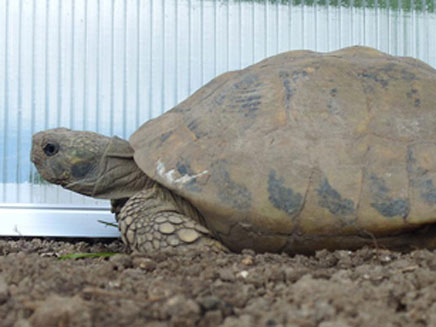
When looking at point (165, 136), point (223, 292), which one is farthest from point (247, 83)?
point (223, 292)

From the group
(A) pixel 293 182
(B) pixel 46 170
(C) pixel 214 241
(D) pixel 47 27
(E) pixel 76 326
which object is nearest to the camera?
(E) pixel 76 326

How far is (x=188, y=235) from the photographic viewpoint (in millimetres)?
2857

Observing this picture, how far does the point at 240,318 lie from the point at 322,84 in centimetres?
181

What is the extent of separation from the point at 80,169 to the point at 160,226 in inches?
30.6

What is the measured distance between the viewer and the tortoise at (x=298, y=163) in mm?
2633

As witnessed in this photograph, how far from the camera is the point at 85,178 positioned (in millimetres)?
3357

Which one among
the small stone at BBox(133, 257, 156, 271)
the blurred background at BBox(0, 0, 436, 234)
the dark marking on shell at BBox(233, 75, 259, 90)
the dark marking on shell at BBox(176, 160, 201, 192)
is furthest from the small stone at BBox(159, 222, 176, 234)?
the blurred background at BBox(0, 0, 436, 234)

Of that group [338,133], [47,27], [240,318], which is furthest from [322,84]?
[47,27]

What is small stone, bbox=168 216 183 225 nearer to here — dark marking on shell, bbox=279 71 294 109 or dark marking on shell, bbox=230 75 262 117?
dark marking on shell, bbox=230 75 262 117

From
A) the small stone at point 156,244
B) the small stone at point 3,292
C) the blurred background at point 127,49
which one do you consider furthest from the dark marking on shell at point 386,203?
the blurred background at point 127,49

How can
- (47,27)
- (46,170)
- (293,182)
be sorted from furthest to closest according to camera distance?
(47,27) → (46,170) → (293,182)

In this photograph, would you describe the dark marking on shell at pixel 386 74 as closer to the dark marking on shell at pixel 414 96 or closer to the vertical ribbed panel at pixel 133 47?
the dark marking on shell at pixel 414 96

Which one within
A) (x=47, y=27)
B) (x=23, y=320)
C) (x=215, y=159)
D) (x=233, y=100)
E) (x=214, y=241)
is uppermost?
(x=47, y=27)

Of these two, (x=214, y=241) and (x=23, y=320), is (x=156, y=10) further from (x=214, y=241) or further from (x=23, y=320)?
(x=23, y=320)
